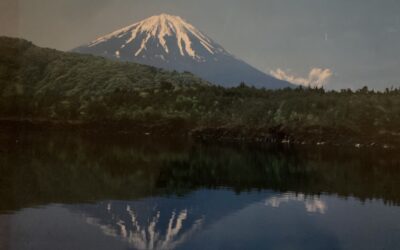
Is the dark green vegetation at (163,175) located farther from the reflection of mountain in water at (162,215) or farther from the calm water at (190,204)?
the reflection of mountain in water at (162,215)

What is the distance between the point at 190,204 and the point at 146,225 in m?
14.6

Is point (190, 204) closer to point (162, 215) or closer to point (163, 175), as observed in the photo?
point (162, 215)

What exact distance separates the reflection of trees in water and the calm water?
3.9 inches

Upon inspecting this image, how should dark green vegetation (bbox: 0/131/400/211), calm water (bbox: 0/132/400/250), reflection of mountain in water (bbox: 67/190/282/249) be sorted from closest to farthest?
calm water (bbox: 0/132/400/250) < reflection of mountain in water (bbox: 67/190/282/249) < dark green vegetation (bbox: 0/131/400/211)

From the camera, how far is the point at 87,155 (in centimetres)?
12119

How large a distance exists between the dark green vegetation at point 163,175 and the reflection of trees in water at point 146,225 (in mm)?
7679

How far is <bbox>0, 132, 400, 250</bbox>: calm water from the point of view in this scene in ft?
157

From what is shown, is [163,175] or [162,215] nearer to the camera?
[162,215]

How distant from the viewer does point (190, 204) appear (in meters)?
67.6

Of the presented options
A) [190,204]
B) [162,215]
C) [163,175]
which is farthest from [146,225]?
[163,175]

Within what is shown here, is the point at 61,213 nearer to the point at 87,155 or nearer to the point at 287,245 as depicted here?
the point at 287,245

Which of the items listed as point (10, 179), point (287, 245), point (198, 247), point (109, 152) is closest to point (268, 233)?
point (287, 245)

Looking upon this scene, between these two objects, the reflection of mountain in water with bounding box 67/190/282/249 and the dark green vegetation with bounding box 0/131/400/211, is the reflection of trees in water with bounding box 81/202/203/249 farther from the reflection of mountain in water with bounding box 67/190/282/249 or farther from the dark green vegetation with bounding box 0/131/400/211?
the dark green vegetation with bounding box 0/131/400/211

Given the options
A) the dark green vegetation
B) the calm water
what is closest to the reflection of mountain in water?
the calm water
